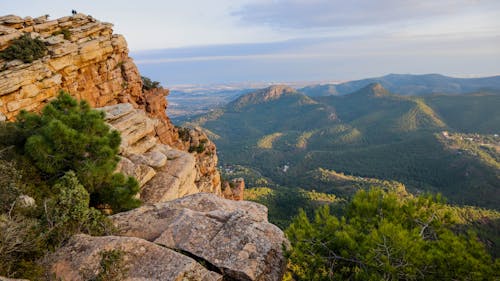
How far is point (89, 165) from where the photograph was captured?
1444 centimetres

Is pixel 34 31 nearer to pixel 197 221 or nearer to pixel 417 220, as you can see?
pixel 197 221

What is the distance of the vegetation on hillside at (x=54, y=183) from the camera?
880 cm

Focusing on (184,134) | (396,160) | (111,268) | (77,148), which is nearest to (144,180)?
(77,148)

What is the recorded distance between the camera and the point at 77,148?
14.8 m

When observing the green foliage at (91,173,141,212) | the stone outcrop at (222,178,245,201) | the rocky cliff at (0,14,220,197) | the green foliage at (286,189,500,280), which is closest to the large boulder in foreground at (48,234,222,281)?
the green foliage at (286,189,500,280)

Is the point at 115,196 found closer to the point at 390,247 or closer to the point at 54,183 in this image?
→ the point at 54,183

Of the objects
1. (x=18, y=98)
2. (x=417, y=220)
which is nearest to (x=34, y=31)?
(x=18, y=98)

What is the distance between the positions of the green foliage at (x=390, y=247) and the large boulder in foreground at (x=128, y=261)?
322 cm

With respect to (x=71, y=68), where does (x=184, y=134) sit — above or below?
below

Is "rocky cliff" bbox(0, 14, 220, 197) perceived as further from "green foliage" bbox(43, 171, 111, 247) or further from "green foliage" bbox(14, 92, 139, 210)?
"green foliage" bbox(43, 171, 111, 247)

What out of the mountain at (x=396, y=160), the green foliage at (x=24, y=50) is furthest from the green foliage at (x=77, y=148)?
the mountain at (x=396, y=160)

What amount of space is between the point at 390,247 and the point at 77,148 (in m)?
14.3

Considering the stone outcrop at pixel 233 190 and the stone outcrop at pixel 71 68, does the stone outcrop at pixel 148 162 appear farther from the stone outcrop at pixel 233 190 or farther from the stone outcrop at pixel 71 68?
the stone outcrop at pixel 233 190

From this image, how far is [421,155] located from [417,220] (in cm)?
14681
